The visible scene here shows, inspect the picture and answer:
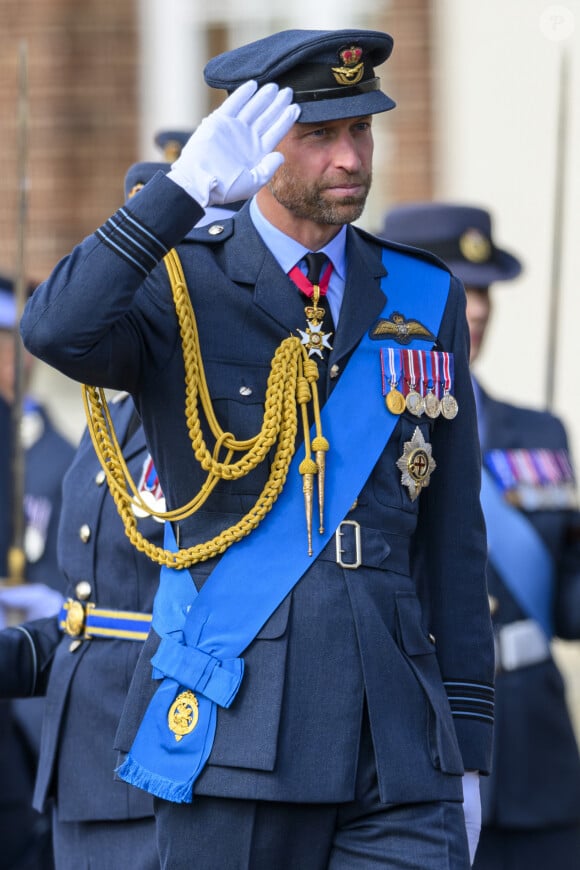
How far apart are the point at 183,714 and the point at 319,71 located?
110cm

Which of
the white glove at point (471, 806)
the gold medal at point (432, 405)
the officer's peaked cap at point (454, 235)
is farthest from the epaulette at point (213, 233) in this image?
the officer's peaked cap at point (454, 235)

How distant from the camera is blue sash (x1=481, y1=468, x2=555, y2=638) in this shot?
16.8 ft

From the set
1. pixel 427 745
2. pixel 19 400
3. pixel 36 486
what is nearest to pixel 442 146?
pixel 36 486

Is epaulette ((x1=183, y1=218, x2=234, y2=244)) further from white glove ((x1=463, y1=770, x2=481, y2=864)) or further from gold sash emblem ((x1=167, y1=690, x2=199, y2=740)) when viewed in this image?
white glove ((x1=463, y1=770, x2=481, y2=864))

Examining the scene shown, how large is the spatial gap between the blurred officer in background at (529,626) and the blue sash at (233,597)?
1591 mm

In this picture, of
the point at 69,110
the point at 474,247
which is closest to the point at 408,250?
the point at 474,247

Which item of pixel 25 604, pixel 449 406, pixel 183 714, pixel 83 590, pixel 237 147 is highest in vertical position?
pixel 237 147

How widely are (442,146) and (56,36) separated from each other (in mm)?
1875

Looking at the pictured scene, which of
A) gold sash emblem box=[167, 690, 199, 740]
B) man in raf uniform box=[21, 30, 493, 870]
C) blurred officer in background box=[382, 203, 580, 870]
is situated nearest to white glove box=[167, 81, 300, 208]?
man in raf uniform box=[21, 30, 493, 870]

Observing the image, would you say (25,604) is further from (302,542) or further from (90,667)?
(302,542)

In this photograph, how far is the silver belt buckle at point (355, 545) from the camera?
3.31 m

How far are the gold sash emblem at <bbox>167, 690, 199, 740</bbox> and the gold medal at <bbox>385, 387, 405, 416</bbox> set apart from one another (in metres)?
0.59

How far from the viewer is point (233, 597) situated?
330cm

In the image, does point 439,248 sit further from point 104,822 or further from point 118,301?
point 118,301
